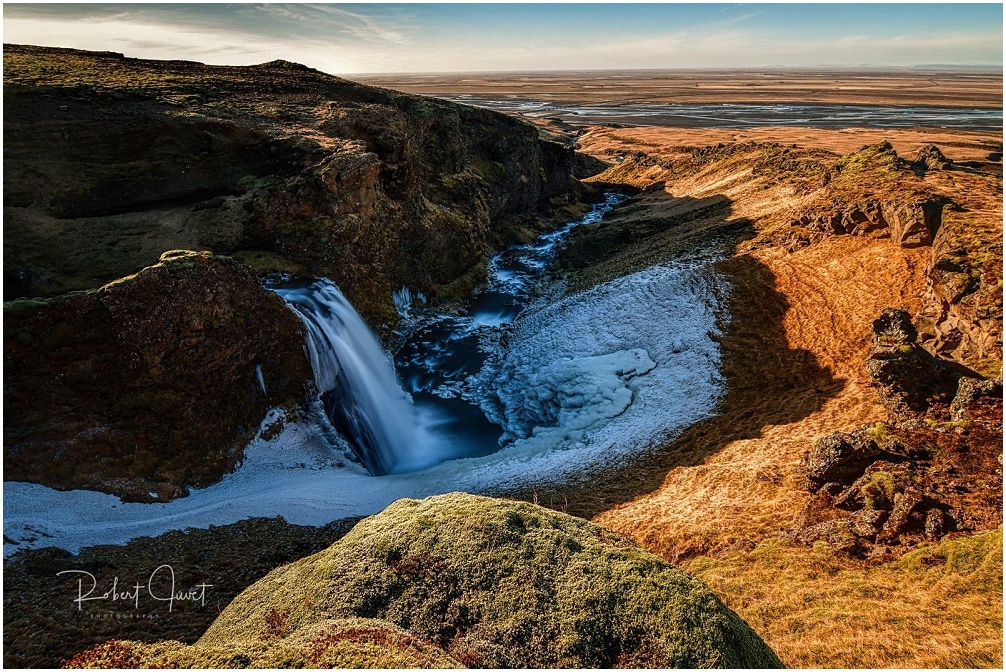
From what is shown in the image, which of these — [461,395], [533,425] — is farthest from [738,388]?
[461,395]

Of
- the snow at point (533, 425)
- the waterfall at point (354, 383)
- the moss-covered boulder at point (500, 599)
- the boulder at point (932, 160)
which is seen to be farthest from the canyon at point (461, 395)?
the waterfall at point (354, 383)

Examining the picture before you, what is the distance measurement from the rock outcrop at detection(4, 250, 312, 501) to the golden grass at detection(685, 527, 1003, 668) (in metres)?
15.9

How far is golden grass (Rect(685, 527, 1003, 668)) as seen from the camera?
875 centimetres

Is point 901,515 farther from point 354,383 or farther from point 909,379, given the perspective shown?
point 354,383

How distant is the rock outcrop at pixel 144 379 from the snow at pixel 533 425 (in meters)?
0.87

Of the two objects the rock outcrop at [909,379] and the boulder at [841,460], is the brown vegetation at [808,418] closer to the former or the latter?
the boulder at [841,460]

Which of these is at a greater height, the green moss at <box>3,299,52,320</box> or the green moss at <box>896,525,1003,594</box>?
the green moss at <box>3,299,52,320</box>

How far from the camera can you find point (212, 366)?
62.3 feet

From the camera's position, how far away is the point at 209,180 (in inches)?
1211

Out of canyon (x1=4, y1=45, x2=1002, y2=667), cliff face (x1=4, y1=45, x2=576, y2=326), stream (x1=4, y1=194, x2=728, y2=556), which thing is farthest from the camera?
cliff face (x1=4, y1=45, x2=576, y2=326)

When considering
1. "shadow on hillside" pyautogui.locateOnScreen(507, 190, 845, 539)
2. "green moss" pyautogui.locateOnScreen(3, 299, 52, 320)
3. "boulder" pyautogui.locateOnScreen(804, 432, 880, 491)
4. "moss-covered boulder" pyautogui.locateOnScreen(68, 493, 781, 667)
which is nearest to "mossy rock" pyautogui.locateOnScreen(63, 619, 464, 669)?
"moss-covered boulder" pyautogui.locateOnScreen(68, 493, 781, 667)

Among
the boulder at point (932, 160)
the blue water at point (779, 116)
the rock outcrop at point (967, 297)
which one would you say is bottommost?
the rock outcrop at point (967, 297)

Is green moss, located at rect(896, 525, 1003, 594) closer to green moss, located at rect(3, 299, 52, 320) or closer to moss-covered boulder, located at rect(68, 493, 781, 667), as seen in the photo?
moss-covered boulder, located at rect(68, 493, 781, 667)

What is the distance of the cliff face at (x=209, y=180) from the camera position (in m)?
25.3
